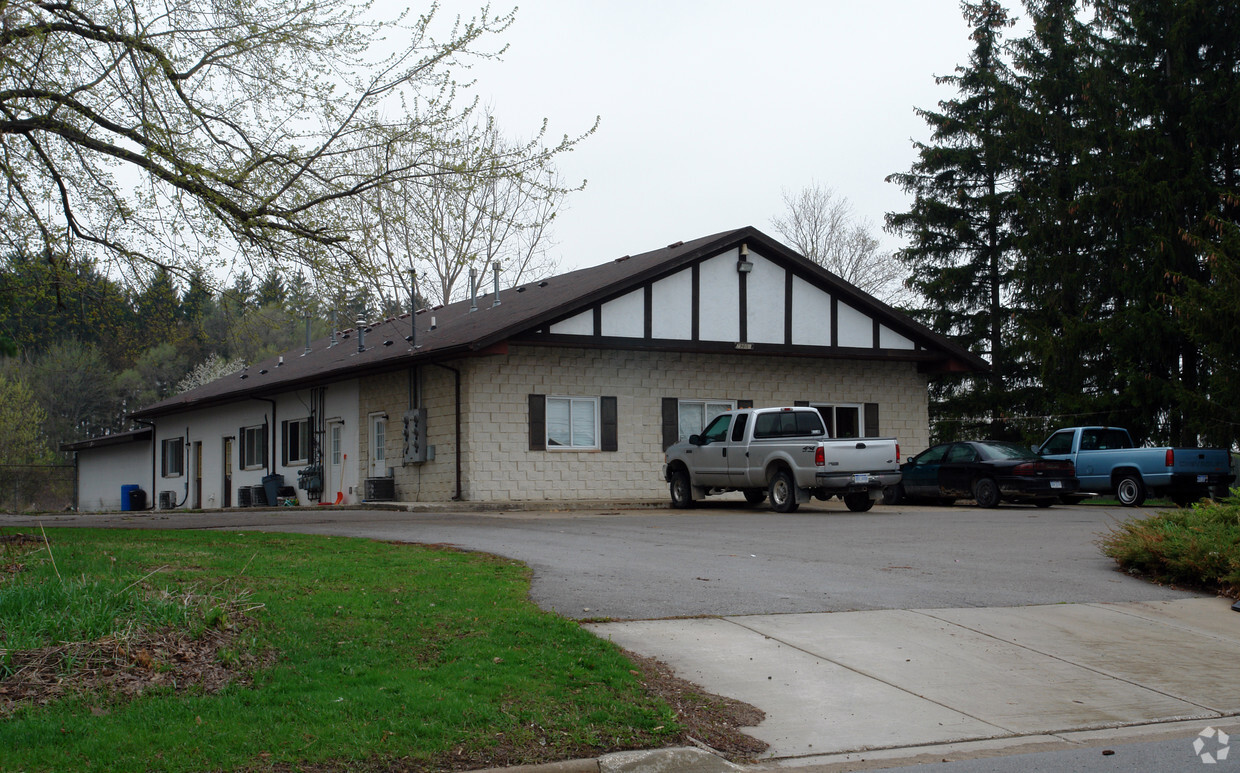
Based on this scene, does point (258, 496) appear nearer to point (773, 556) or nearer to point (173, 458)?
point (173, 458)

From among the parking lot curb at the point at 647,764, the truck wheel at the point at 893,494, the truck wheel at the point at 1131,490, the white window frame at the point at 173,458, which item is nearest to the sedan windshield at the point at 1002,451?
the truck wheel at the point at 1131,490

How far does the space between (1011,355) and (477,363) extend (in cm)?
1852

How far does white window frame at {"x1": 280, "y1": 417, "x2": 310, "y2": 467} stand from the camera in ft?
100

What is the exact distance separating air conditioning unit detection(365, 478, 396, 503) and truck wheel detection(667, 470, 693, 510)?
675cm

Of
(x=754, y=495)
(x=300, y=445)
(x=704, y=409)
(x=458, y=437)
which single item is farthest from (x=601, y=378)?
(x=300, y=445)

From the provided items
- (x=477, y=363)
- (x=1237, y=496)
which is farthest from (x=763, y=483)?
(x=1237, y=496)

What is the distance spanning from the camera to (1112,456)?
79.9 ft

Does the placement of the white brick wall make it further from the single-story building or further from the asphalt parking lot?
the asphalt parking lot

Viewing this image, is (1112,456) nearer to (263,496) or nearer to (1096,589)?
(1096,589)

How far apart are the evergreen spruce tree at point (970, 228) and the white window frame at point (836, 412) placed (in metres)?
11.0

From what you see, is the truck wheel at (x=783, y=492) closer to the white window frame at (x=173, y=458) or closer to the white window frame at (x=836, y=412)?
the white window frame at (x=836, y=412)

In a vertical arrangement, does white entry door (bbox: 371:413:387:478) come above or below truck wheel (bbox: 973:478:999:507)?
above

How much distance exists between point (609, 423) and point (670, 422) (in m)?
1.64

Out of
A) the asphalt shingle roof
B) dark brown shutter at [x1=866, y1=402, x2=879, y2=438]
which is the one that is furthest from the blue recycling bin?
dark brown shutter at [x1=866, y1=402, x2=879, y2=438]
